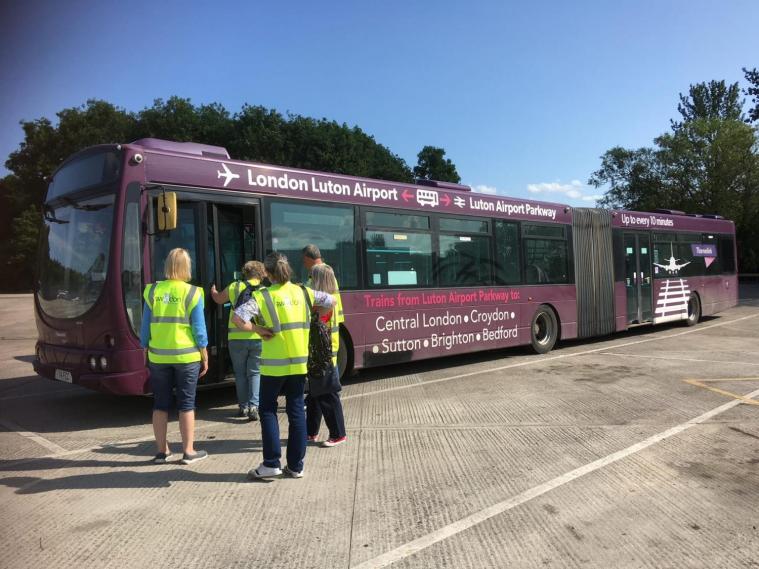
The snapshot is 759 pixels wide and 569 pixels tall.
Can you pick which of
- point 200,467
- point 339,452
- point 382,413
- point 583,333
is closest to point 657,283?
point 583,333

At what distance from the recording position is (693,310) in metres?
15.9

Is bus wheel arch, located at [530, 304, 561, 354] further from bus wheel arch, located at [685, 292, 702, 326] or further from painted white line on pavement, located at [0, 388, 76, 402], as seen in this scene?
painted white line on pavement, located at [0, 388, 76, 402]

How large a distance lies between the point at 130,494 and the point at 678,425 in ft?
17.2

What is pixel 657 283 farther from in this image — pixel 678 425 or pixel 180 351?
pixel 180 351

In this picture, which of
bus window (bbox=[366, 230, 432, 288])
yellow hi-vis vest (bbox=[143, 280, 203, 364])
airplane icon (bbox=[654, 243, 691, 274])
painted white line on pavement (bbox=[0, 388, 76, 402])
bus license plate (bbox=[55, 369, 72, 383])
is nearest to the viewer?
yellow hi-vis vest (bbox=[143, 280, 203, 364])

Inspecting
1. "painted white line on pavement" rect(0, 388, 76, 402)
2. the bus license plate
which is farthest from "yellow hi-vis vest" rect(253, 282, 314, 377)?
"painted white line on pavement" rect(0, 388, 76, 402)

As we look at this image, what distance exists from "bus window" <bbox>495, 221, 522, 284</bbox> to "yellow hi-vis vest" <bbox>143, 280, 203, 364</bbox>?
6688 mm

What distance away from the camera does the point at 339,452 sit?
522cm

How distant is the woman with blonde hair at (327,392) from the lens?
5.07 metres

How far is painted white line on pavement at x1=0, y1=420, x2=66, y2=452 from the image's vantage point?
5530mm

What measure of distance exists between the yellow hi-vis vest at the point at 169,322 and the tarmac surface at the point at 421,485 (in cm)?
97

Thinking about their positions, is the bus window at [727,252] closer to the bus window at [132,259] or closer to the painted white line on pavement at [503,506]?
the painted white line on pavement at [503,506]

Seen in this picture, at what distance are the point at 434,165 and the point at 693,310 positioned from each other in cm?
4722

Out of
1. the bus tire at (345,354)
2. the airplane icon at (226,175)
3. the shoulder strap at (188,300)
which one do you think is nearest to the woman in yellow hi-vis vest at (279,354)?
the shoulder strap at (188,300)
